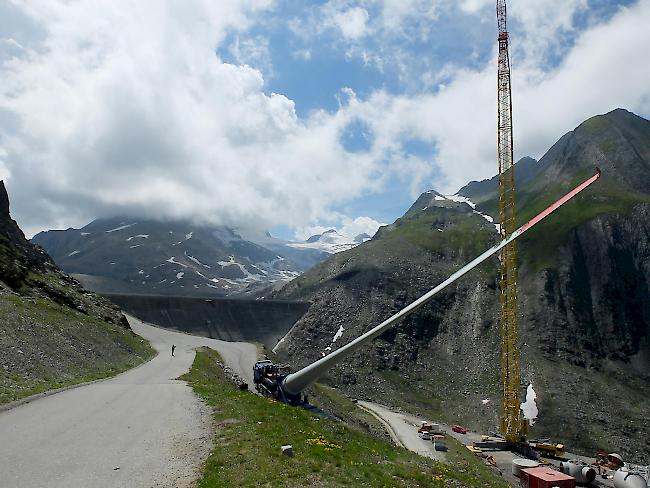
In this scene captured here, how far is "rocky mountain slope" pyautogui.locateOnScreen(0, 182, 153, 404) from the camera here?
34.7m

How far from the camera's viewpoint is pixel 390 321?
28.8m

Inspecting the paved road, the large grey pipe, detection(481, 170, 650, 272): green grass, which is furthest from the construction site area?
detection(481, 170, 650, 272): green grass

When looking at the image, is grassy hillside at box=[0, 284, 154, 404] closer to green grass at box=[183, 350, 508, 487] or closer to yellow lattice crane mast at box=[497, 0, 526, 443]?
green grass at box=[183, 350, 508, 487]

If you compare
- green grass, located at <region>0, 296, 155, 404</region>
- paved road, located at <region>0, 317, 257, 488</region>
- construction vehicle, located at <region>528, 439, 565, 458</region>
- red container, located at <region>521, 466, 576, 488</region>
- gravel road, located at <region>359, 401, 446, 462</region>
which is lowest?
construction vehicle, located at <region>528, 439, 565, 458</region>

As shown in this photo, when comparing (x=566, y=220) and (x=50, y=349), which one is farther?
(x=566, y=220)

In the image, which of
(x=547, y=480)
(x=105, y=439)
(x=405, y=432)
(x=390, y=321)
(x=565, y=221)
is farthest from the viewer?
(x=565, y=221)

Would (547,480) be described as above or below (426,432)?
above

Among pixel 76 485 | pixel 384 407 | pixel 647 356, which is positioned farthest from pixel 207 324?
pixel 76 485

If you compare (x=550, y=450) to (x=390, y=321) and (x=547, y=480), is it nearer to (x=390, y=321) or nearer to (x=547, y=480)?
(x=547, y=480)

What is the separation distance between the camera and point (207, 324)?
153000 mm

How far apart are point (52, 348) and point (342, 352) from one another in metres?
30.2

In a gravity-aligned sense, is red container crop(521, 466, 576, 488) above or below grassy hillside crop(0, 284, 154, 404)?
below

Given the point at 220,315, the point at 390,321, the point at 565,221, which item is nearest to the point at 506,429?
the point at 390,321

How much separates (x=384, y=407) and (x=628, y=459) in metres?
48.3
